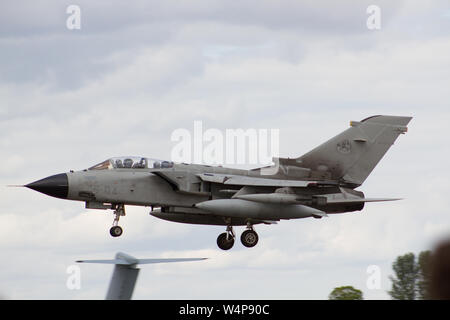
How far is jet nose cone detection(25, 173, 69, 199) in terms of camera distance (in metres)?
23.4

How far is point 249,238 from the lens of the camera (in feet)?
82.4

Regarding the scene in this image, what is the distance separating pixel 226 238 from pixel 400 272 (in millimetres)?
8042

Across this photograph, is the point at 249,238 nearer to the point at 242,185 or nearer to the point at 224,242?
the point at 224,242

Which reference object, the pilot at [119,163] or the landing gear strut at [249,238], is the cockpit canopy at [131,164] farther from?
the landing gear strut at [249,238]

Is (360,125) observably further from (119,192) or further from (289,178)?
(119,192)

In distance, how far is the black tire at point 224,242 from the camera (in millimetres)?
25641

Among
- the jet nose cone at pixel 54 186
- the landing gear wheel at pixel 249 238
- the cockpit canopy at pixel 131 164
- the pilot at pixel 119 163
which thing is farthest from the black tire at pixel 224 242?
the jet nose cone at pixel 54 186

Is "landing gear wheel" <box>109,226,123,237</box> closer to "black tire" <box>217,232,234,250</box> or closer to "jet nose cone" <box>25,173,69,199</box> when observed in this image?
"jet nose cone" <box>25,173,69,199</box>

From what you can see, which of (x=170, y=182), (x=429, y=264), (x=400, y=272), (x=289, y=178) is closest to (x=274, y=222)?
(x=289, y=178)

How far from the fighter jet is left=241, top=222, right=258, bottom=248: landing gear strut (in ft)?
0.10

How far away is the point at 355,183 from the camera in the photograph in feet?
85.6

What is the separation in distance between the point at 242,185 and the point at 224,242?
7.20 feet

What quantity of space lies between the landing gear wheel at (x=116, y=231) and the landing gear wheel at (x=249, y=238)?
3865 millimetres

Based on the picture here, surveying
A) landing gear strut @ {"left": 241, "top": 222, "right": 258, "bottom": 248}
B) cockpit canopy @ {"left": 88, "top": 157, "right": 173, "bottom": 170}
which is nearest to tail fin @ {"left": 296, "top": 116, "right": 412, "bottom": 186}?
landing gear strut @ {"left": 241, "top": 222, "right": 258, "bottom": 248}
